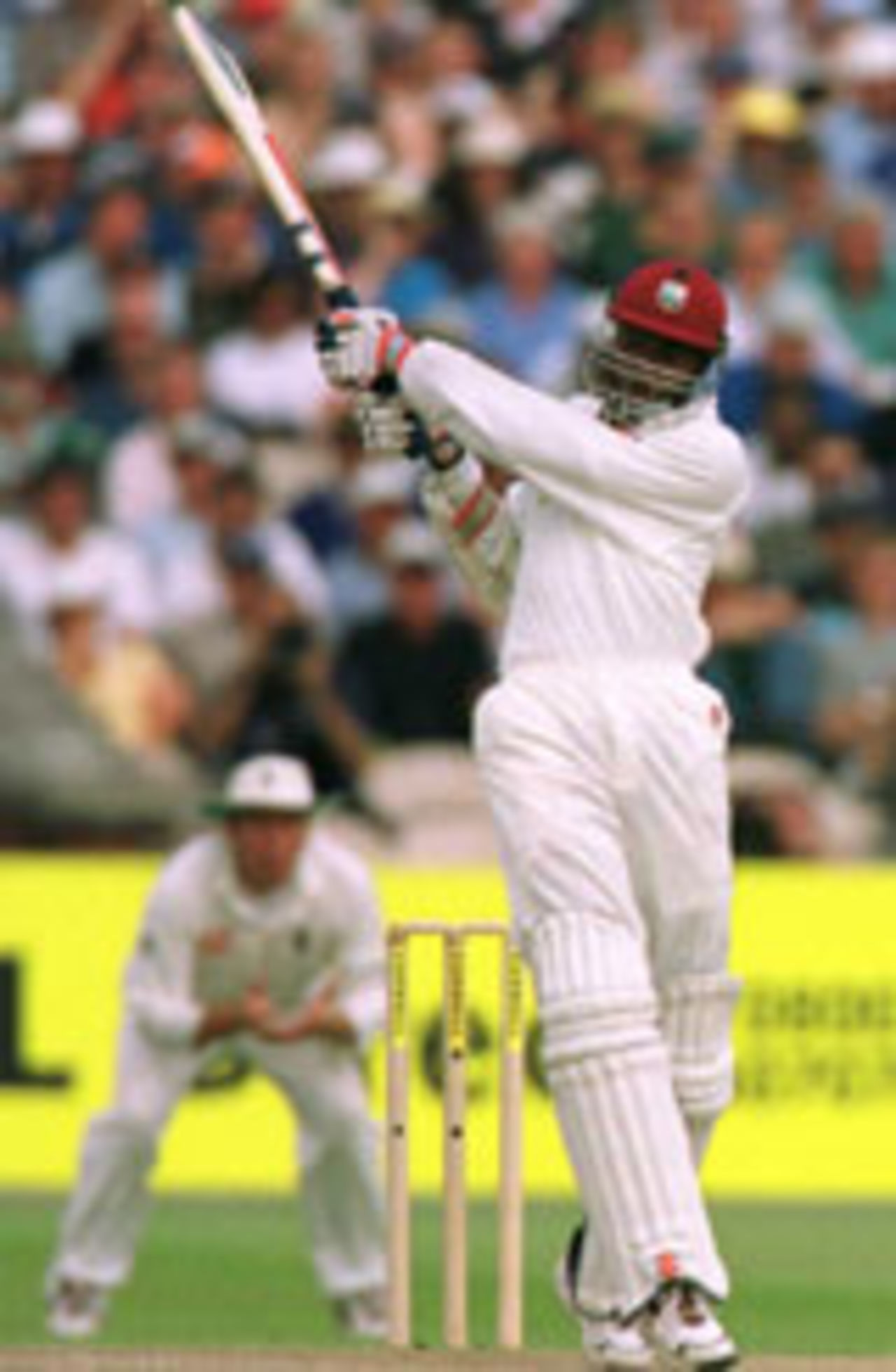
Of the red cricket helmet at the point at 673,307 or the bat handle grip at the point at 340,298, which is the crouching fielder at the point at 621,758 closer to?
the red cricket helmet at the point at 673,307

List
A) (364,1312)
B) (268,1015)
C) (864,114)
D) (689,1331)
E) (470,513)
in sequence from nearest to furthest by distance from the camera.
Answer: (689,1331)
(470,513)
(364,1312)
(268,1015)
(864,114)

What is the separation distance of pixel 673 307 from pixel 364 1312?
12.3 ft

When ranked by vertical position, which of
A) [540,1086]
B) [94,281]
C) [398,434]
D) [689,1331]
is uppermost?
[94,281]

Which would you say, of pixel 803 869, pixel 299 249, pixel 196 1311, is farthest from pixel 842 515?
pixel 299 249

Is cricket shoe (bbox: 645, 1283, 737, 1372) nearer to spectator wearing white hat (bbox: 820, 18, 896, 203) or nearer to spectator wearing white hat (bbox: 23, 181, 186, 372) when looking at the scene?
spectator wearing white hat (bbox: 23, 181, 186, 372)

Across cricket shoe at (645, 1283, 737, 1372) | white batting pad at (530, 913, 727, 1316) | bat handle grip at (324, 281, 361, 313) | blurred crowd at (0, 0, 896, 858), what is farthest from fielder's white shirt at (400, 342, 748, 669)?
blurred crowd at (0, 0, 896, 858)

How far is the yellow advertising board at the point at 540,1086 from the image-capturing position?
11.5 m

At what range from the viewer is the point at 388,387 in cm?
646

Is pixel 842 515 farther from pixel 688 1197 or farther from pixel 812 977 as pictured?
pixel 688 1197

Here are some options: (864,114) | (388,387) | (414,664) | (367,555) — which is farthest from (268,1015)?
(864,114)

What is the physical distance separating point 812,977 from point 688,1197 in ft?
18.1

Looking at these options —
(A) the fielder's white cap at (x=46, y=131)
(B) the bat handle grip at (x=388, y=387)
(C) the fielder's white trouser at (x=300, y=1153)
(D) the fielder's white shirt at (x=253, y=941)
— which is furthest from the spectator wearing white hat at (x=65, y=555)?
(B) the bat handle grip at (x=388, y=387)

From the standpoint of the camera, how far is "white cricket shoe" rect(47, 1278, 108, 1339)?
9141mm

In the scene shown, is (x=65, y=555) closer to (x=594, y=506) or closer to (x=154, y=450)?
(x=154, y=450)
